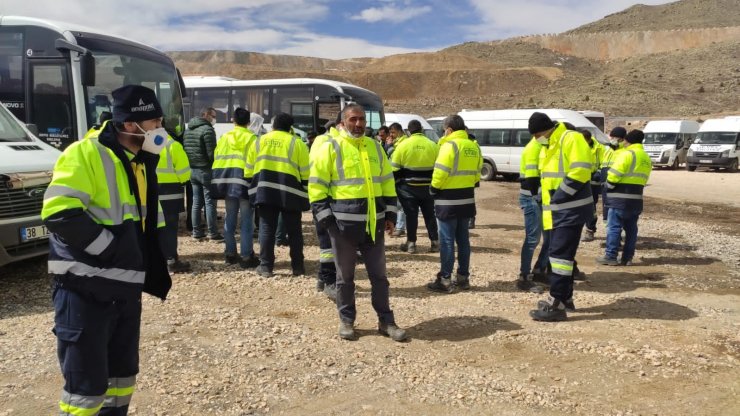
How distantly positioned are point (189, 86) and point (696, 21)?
354 ft

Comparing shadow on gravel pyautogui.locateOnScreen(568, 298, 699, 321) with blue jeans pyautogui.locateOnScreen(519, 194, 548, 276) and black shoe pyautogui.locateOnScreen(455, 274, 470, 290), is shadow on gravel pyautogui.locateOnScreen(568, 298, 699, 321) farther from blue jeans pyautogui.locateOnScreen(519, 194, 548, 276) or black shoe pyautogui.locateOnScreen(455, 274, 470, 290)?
black shoe pyautogui.locateOnScreen(455, 274, 470, 290)

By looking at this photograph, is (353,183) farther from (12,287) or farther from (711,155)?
(711,155)

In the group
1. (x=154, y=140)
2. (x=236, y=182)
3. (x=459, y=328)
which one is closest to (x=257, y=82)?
(x=236, y=182)

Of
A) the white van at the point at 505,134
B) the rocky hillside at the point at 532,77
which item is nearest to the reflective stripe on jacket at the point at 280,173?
the white van at the point at 505,134

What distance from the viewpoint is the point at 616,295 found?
251 inches

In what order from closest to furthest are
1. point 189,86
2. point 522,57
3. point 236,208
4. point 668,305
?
point 668,305 < point 236,208 < point 189,86 < point 522,57

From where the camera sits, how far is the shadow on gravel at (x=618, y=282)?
22.0ft

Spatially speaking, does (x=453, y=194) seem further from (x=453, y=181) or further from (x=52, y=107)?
(x=52, y=107)

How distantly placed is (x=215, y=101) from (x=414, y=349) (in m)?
16.6

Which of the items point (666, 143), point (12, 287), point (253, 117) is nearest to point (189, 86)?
point (253, 117)

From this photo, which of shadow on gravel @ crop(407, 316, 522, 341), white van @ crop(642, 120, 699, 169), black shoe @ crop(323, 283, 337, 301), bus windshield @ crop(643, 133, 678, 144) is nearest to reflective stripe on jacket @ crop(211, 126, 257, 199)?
black shoe @ crop(323, 283, 337, 301)

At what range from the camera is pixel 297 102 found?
57.1 feet

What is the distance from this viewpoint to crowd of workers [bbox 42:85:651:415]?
2484mm

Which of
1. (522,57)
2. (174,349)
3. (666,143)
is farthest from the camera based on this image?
(522,57)
